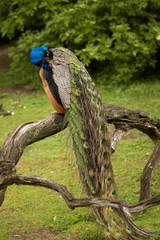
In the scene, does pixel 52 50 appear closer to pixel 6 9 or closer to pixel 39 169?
pixel 39 169

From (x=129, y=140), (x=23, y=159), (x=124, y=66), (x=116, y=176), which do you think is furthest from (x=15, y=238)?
(x=124, y=66)

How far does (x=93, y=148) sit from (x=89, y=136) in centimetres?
14

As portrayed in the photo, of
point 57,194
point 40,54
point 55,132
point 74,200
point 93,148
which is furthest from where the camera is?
point 57,194

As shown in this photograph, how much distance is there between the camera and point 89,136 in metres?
3.95

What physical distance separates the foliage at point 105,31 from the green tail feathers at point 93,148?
5767 mm

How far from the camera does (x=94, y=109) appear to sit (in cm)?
408

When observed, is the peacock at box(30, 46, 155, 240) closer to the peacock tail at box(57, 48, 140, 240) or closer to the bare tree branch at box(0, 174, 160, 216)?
the peacock tail at box(57, 48, 140, 240)

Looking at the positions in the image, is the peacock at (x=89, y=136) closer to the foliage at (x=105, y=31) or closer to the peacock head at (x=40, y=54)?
the peacock head at (x=40, y=54)

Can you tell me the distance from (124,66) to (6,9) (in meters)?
4.35

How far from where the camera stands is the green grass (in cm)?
436

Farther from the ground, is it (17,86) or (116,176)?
(116,176)

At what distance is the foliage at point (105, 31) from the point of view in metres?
10.0

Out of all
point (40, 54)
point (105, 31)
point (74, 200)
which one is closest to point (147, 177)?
point (74, 200)

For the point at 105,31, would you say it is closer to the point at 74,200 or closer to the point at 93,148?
the point at 93,148
